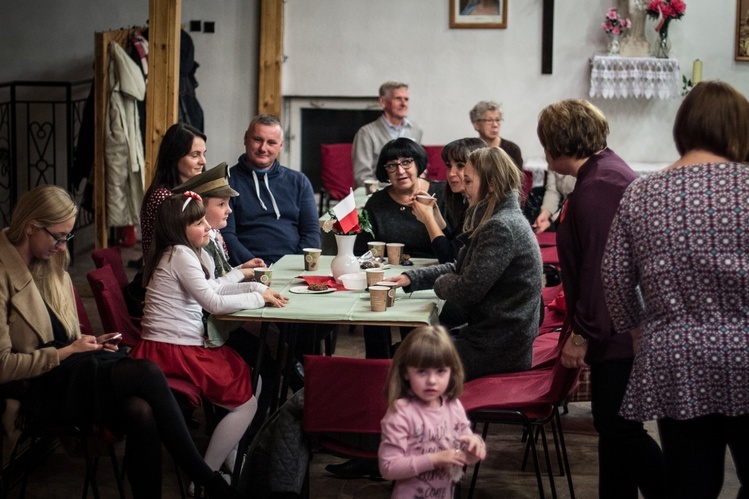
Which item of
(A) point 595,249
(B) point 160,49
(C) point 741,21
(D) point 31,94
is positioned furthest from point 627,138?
(A) point 595,249

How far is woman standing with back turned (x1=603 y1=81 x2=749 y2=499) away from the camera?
231 centimetres

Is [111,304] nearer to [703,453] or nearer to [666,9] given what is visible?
[703,453]

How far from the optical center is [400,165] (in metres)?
4.58

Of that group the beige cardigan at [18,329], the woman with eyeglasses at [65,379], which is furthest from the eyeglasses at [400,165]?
the beige cardigan at [18,329]

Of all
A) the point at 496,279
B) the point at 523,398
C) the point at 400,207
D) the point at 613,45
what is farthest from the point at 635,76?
the point at 523,398

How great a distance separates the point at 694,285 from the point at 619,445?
2.28 ft

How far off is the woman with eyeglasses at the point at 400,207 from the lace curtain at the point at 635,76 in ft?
13.7

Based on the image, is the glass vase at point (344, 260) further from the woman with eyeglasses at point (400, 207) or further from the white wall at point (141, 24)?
the white wall at point (141, 24)

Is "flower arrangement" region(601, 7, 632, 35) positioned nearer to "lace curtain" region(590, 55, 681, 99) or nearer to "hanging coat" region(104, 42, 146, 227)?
"lace curtain" region(590, 55, 681, 99)

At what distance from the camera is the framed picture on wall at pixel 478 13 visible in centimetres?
853

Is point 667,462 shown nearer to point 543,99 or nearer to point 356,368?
point 356,368

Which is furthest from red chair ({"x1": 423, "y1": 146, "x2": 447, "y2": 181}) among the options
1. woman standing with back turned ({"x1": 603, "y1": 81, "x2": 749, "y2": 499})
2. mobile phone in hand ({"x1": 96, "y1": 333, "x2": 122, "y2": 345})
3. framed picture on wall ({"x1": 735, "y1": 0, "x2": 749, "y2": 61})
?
woman standing with back turned ({"x1": 603, "y1": 81, "x2": 749, "y2": 499})

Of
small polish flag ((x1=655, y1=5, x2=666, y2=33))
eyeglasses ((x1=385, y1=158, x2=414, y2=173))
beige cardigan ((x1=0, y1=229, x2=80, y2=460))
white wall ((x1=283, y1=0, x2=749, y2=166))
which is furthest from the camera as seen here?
white wall ((x1=283, y1=0, x2=749, y2=166))

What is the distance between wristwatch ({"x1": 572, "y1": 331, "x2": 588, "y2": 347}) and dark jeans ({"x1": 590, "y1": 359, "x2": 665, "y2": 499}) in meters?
0.08
